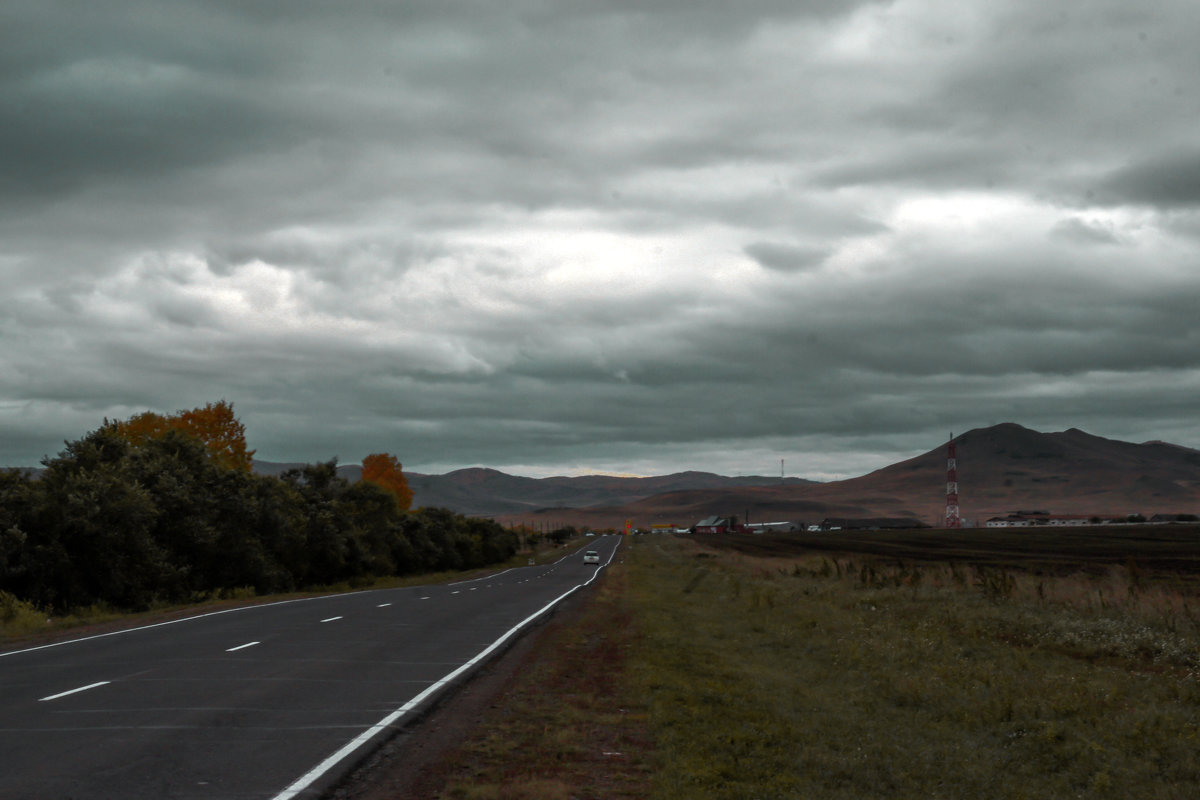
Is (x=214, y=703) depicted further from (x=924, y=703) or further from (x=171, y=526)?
(x=171, y=526)

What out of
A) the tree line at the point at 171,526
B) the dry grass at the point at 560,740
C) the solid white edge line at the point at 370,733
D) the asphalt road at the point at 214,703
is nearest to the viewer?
the solid white edge line at the point at 370,733

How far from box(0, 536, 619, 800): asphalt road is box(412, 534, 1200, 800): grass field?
1.59 metres

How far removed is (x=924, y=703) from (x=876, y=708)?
0.84m

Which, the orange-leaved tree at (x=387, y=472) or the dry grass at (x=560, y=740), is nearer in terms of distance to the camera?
the dry grass at (x=560, y=740)

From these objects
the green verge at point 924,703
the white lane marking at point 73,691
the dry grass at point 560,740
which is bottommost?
the green verge at point 924,703

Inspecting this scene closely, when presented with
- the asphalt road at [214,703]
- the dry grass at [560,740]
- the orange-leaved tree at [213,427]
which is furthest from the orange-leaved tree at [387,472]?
the dry grass at [560,740]

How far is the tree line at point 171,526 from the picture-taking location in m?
34.5

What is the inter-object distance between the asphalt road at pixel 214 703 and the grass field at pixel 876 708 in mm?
1591

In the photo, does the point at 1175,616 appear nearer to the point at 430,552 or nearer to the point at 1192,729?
the point at 1192,729

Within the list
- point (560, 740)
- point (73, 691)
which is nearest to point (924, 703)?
point (560, 740)

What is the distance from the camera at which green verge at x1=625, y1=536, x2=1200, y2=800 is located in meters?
10.1

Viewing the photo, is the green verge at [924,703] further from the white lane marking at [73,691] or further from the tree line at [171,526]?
the tree line at [171,526]

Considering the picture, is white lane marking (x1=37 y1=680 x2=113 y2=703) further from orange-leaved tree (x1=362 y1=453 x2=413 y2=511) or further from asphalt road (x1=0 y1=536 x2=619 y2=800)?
orange-leaved tree (x1=362 y1=453 x2=413 y2=511)

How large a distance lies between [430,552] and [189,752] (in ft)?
279
